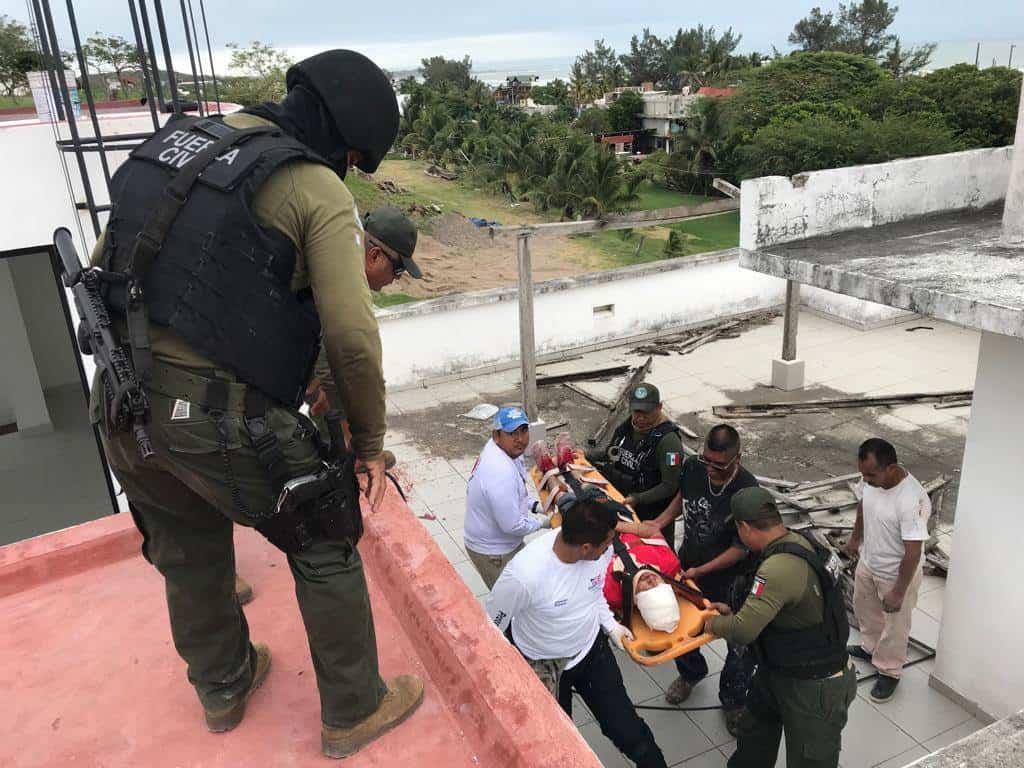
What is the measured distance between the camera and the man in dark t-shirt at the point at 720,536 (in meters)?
4.34

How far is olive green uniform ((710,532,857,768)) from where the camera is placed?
332 cm

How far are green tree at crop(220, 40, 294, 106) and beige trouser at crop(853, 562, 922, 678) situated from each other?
88.5 feet

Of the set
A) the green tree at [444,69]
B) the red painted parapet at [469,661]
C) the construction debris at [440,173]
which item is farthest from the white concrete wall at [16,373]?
the green tree at [444,69]

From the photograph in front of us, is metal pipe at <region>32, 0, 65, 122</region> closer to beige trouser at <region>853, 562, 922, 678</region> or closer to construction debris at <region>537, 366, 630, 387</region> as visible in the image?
beige trouser at <region>853, 562, 922, 678</region>

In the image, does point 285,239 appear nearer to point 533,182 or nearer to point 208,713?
point 208,713

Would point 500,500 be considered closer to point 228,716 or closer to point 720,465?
point 720,465

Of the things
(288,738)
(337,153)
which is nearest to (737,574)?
(288,738)

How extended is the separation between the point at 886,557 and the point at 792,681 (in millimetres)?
1505

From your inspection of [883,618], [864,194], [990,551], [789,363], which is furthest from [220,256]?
[789,363]

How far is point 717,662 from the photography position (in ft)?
16.7

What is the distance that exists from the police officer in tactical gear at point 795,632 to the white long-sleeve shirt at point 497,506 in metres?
1.33

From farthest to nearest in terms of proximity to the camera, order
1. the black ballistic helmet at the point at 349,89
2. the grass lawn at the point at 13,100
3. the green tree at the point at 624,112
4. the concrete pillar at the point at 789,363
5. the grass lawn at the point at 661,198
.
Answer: the green tree at the point at 624,112
the grass lawn at the point at 661,198
the grass lawn at the point at 13,100
the concrete pillar at the point at 789,363
the black ballistic helmet at the point at 349,89

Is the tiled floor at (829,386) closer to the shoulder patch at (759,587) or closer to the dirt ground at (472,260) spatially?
the shoulder patch at (759,587)

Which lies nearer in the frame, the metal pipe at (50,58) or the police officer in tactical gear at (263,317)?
the police officer in tactical gear at (263,317)
